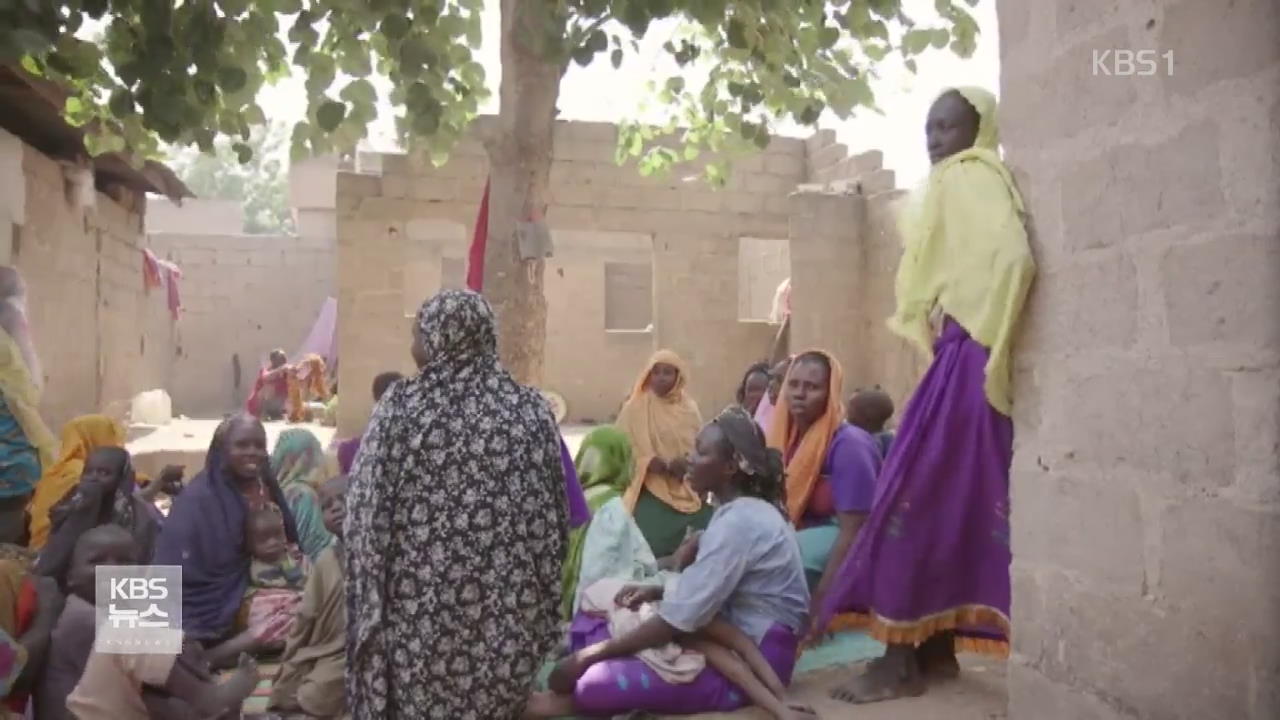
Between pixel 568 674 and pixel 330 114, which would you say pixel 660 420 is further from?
pixel 330 114

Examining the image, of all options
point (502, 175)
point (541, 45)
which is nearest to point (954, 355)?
point (541, 45)

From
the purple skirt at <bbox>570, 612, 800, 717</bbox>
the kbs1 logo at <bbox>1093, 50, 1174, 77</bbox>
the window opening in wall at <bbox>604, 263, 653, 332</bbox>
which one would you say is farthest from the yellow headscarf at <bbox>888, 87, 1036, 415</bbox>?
the window opening in wall at <bbox>604, 263, 653, 332</bbox>

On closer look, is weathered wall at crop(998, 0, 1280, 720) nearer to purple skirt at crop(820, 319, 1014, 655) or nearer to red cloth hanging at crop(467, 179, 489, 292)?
purple skirt at crop(820, 319, 1014, 655)

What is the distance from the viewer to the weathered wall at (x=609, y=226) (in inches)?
399

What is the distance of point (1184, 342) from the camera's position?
6.23ft

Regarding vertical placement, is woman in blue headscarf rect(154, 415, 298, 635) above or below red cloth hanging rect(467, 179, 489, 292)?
below

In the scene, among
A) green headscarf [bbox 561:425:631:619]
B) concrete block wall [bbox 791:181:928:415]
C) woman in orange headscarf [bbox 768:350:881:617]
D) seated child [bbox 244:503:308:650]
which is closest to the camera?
woman in orange headscarf [bbox 768:350:881:617]

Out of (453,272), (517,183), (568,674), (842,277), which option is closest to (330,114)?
(517,183)

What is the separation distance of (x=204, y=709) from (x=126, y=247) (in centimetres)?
821

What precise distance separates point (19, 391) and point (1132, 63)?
500 cm

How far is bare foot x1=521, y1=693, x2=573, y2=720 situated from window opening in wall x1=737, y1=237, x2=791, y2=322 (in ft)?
41.9

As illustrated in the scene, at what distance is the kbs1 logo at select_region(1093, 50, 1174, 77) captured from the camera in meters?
1.94

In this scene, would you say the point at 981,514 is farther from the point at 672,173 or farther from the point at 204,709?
the point at 672,173

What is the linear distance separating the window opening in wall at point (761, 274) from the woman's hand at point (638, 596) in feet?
40.8
